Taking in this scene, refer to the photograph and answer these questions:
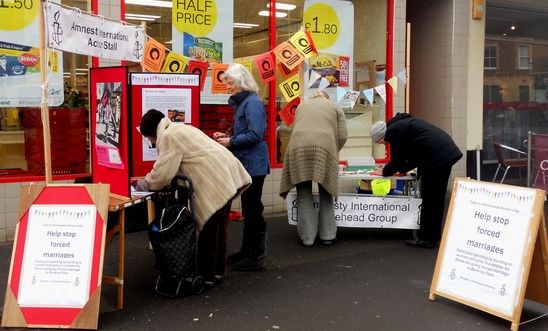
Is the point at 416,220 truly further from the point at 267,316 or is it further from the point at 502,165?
the point at 502,165

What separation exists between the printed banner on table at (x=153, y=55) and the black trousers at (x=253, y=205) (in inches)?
61.5

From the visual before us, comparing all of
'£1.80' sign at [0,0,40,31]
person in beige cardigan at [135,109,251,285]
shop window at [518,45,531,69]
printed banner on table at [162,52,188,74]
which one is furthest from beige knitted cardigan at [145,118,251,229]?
shop window at [518,45,531,69]

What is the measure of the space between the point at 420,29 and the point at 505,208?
6.69 meters

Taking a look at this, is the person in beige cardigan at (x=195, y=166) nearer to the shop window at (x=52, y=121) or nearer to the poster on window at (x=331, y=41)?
the shop window at (x=52, y=121)

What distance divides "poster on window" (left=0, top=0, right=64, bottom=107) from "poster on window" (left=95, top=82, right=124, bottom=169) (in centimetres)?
174

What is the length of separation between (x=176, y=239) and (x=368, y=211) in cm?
281

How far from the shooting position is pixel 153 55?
19.8 feet

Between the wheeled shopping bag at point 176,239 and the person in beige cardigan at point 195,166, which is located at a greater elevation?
the person in beige cardigan at point 195,166

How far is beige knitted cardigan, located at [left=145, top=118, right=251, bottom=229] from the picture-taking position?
464 centimetres

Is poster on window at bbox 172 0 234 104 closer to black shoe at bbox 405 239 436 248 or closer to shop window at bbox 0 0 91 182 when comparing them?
shop window at bbox 0 0 91 182

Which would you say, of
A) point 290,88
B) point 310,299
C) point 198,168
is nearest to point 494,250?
point 310,299

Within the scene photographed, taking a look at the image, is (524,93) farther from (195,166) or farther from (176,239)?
(176,239)

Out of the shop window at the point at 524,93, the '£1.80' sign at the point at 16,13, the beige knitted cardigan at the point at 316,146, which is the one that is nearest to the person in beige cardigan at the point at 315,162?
the beige knitted cardigan at the point at 316,146

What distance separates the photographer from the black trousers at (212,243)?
16.1ft
